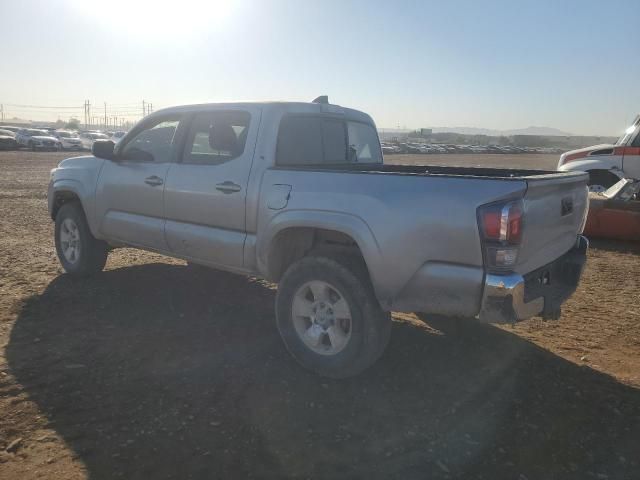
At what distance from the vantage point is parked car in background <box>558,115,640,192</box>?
10570 mm

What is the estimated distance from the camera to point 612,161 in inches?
425

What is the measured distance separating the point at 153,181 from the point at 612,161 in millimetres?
9610

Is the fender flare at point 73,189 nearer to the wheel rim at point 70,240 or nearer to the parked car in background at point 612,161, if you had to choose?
the wheel rim at point 70,240

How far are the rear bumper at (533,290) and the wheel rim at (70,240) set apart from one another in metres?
4.64

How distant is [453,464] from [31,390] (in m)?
2.63

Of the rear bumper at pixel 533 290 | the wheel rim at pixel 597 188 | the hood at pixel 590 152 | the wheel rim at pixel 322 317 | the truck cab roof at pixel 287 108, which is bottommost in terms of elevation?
the wheel rim at pixel 322 317

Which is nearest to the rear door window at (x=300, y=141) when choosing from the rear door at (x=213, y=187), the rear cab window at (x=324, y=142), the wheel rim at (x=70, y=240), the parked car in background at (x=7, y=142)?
the rear cab window at (x=324, y=142)

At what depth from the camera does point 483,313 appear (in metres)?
3.05

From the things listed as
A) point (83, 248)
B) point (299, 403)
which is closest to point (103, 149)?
point (83, 248)

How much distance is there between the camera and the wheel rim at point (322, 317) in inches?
143

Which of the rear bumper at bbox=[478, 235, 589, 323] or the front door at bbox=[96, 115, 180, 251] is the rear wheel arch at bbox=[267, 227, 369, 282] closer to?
the rear bumper at bbox=[478, 235, 589, 323]

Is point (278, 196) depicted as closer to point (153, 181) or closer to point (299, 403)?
point (299, 403)

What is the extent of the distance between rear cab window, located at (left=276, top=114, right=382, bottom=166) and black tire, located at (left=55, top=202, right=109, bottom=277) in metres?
2.82

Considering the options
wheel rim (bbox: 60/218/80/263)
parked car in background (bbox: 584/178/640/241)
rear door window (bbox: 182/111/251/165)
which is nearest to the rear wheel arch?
rear door window (bbox: 182/111/251/165)
